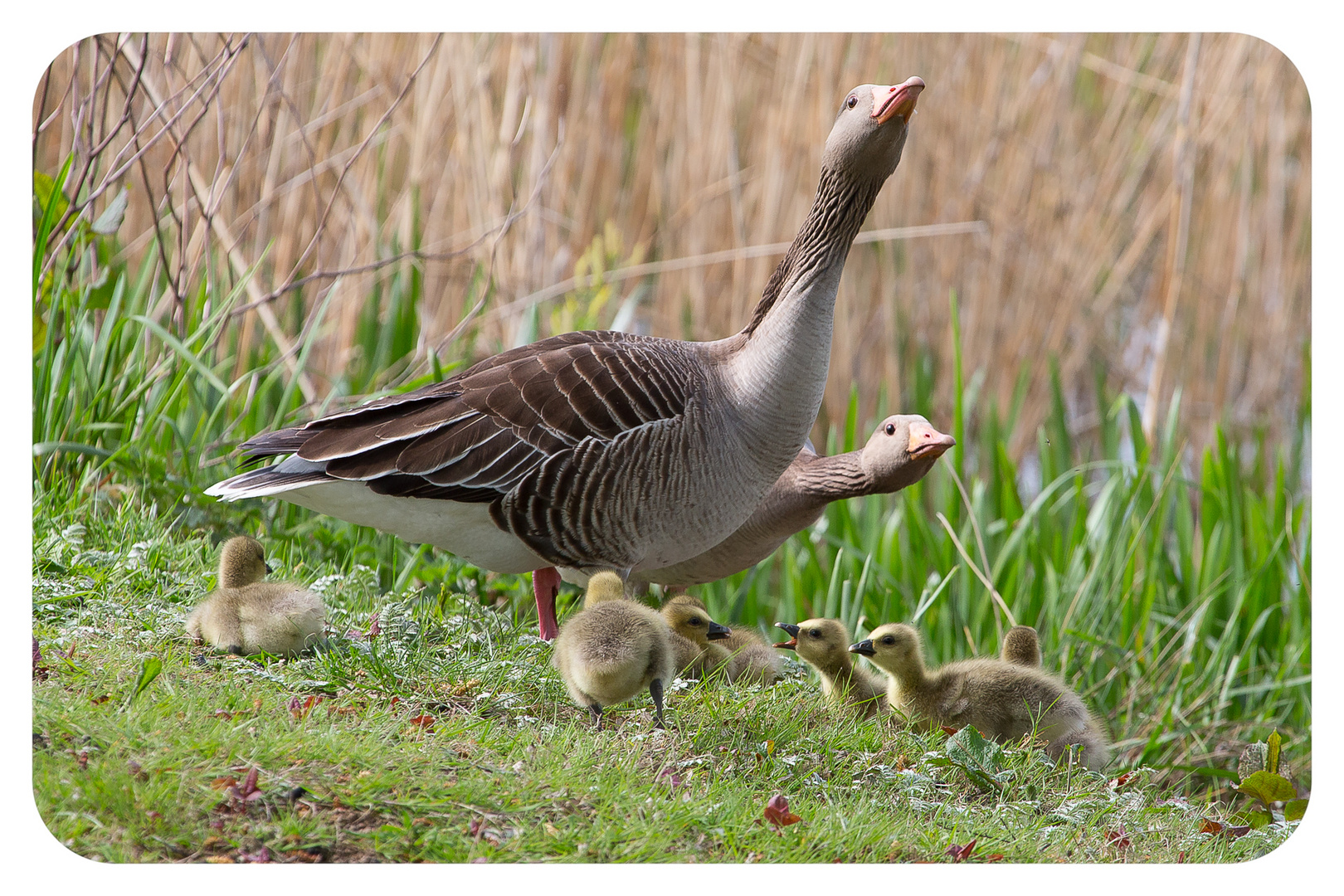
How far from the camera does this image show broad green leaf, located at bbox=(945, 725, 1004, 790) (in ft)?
9.91

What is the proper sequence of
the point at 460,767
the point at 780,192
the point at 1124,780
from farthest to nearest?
the point at 780,192 → the point at 1124,780 → the point at 460,767

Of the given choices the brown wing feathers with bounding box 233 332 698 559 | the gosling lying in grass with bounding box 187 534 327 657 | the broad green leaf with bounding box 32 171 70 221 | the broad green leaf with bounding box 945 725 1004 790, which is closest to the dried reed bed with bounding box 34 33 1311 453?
the broad green leaf with bounding box 32 171 70 221

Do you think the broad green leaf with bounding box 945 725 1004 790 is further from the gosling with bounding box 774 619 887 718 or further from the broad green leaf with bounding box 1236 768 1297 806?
the broad green leaf with bounding box 1236 768 1297 806

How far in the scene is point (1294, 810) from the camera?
3.30 metres

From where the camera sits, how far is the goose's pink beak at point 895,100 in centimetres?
303

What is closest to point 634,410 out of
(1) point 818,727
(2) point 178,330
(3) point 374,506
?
(3) point 374,506

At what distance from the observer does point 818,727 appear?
3.15 metres

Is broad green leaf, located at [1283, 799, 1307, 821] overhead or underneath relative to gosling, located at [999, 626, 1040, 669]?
underneath

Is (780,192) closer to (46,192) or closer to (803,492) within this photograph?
(803,492)

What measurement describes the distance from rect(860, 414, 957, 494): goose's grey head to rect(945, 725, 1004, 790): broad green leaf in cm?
88

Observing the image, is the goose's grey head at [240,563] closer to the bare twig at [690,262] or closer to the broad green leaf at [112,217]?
the broad green leaf at [112,217]

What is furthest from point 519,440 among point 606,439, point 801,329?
point 801,329

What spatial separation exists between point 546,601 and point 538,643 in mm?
173

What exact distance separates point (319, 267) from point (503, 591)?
1.71 meters
